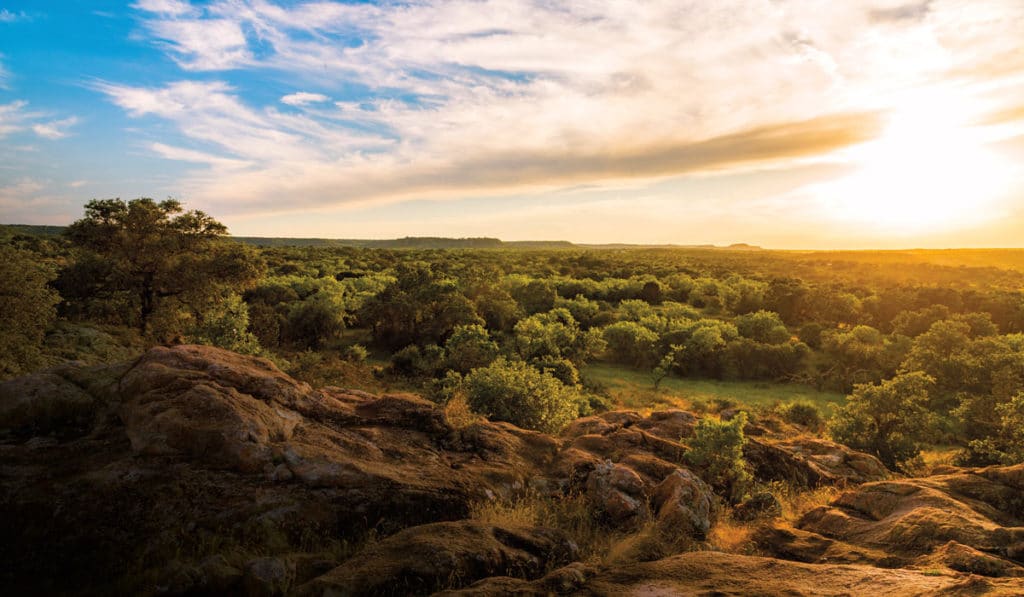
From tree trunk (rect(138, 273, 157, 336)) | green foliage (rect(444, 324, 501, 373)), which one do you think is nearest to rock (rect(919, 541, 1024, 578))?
green foliage (rect(444, 324, 501, 373))

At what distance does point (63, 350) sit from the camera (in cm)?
2059

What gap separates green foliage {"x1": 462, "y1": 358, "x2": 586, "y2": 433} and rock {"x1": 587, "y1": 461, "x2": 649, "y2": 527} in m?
5.79

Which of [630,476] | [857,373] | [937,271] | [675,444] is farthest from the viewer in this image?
[937,271]

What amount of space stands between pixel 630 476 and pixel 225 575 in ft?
26.0

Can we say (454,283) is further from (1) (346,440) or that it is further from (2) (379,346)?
(1) (346,440)

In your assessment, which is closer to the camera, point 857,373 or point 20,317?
point 20,317

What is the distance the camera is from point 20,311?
58.4 feet

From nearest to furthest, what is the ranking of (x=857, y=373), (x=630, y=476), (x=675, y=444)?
(x=630, y=476) → (x=675, y=444) → (x=857, y=373)

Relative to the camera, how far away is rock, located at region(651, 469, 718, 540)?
9766mm

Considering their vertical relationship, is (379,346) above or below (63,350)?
below

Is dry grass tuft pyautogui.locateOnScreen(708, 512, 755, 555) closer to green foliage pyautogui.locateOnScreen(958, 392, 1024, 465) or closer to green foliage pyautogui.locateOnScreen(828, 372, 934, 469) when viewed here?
green foliage pyautogui.locateOnScreen(828, 372, 934, 469)

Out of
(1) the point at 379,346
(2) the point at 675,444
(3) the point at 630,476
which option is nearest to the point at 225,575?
(3) the point at 630,476

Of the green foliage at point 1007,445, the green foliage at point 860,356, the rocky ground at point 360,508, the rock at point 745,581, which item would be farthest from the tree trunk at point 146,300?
the green foliage at point 860,356

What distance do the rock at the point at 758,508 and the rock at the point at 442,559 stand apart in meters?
5.79
